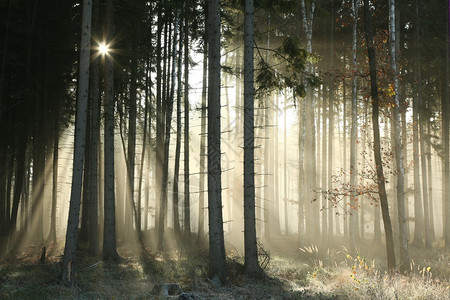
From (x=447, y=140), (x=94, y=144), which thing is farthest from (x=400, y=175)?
(x=94, y=144)

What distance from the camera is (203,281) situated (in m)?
9.12

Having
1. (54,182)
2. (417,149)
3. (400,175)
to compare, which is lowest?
(54,182)

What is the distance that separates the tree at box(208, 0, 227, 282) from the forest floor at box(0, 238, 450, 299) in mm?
519

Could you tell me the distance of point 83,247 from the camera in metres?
14.8

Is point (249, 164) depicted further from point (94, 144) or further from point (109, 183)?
point (94, 144)

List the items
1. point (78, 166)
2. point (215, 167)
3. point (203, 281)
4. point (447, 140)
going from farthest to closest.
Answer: point (447, 140) < point (215, 167) < point (203, 281) < point (78, 166)

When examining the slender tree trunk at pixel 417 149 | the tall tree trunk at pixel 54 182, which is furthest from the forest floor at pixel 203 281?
the slender tree trunk at pixel 417 149

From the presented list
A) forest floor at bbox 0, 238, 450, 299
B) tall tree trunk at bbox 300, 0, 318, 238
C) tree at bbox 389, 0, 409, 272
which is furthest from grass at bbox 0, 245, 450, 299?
tall tree trunk at bbox 300, 0, 318, 238

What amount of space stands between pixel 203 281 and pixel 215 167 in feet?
9.46

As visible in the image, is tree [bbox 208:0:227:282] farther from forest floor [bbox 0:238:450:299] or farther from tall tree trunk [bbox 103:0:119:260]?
tall tree trunk [bbox 103:0:119:260]

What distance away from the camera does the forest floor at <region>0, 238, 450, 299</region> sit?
7.68 metres

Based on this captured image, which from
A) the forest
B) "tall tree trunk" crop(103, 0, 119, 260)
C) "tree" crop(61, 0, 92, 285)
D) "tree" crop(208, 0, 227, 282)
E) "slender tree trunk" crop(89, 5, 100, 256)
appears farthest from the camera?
"slender tree trunk" crop(89, 5, 100, 256)

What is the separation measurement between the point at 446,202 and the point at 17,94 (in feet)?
66.9

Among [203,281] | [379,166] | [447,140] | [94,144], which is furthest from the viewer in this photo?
[447,140]
